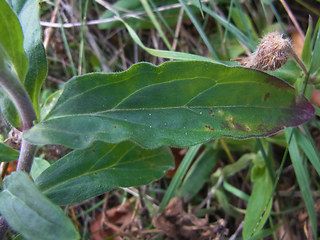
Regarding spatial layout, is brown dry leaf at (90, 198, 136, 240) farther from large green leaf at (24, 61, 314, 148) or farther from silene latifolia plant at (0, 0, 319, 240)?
large green leaf at (24, 61, 314, 148)

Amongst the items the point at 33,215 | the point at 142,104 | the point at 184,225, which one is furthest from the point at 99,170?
the point at 184,225

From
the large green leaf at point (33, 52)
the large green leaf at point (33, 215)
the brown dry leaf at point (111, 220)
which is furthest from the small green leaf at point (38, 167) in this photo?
the brown dry leaf at point (111, 220)

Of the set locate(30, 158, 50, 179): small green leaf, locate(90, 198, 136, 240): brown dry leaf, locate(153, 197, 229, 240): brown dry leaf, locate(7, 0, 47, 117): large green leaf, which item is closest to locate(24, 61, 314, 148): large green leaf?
locate(7, 0, 47, 117): large green leaf

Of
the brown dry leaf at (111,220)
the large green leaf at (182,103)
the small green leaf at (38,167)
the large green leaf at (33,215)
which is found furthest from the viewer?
the brown dry leaf at (111,220)

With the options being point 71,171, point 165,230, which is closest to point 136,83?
point 71,171

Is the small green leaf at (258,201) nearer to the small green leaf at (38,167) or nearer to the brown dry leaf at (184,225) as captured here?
the brown dry leaf at (184,225)

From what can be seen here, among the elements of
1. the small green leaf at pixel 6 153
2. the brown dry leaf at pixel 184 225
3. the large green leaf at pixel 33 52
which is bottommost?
the brown dry leaf at pixel 184 225

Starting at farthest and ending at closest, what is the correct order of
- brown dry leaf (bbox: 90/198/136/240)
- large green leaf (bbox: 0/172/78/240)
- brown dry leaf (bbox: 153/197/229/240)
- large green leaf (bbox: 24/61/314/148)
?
brown dry leaf (bbox: 90/198/136/240) < brown dry leaf (bbox: 153/197/229/240) < large green leaf (bbox: 24/61/314/148) < large green leaf (bbox: 0/172/78/240)
